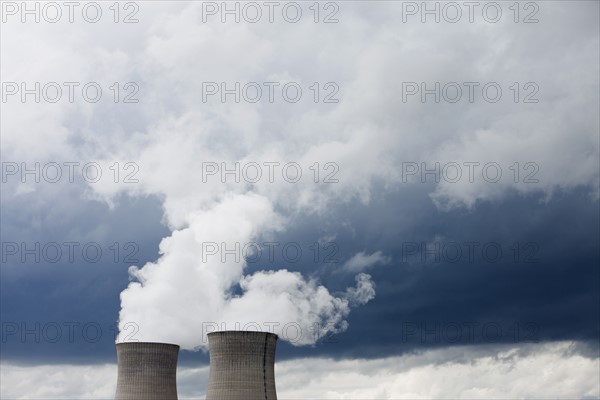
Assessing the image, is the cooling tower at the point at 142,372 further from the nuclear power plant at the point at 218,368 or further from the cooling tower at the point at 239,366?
the cooling tower at the point at 239,366

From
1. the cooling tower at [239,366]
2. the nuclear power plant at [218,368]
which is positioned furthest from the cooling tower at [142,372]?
the cooling tower at [239,366]

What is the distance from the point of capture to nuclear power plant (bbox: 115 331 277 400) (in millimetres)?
53156

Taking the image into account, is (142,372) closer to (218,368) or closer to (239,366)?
(218,368)

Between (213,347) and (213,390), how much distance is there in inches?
81.3

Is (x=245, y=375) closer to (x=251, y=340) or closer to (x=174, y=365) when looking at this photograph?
(x=251, y=340)

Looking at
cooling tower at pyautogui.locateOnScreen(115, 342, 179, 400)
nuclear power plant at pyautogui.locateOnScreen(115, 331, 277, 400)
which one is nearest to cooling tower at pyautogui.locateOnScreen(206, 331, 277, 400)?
nuclear power plant at pyautogui.locateOnScreen(115, 331, 277, 400)

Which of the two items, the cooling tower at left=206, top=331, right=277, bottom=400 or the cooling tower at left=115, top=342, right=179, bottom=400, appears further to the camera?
the cooling tower at left=115, top=342, right=179, bottom=400

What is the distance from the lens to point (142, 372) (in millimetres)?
54750

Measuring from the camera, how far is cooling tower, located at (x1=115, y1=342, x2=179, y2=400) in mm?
54625

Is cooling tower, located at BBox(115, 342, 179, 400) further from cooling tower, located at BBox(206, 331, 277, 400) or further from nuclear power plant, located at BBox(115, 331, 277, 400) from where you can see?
cooling tower, located at BBox(206, 331, 277, 400)

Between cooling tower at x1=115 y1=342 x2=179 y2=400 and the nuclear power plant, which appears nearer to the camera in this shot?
the nuclear power plant

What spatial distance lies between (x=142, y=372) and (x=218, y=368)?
400 cm

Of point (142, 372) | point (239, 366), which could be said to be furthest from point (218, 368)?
point (142, 372)

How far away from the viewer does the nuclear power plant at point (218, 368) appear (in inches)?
2093
